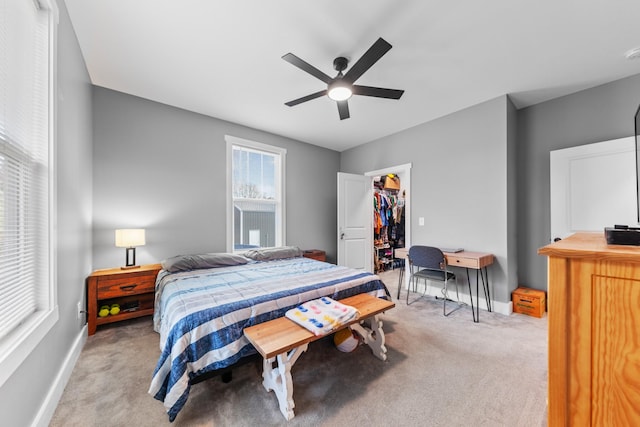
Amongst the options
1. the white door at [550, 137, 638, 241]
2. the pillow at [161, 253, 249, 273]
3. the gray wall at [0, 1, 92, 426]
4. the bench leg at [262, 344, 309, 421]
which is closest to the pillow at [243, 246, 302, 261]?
the pillow at [161, 253, 249, 273]

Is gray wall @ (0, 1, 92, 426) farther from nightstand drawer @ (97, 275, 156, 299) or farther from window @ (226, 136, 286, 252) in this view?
window @ (226, 136, 286, 252)

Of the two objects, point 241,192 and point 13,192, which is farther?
point 241,192

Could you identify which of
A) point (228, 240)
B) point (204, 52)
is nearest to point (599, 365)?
point (204, 52)

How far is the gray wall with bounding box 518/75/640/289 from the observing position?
256 centimetres

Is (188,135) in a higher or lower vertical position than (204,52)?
lower

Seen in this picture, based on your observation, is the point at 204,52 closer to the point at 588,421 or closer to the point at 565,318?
the point at 565,318

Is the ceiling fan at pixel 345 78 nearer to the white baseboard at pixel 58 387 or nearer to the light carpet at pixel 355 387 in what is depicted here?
the light carpet at pixel 355 387

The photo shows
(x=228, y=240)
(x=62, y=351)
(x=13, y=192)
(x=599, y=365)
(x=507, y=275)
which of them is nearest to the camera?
(x=599, y=365)

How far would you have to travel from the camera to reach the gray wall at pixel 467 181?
9.61ft

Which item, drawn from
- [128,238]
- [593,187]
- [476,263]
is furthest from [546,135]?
[128,238]

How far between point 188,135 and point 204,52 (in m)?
1.43

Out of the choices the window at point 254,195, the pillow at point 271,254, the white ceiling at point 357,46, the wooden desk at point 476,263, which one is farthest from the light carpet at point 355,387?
the white ceiling at point 357,46

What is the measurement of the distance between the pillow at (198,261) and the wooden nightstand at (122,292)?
0.21 metres

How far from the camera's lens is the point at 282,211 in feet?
13.7
